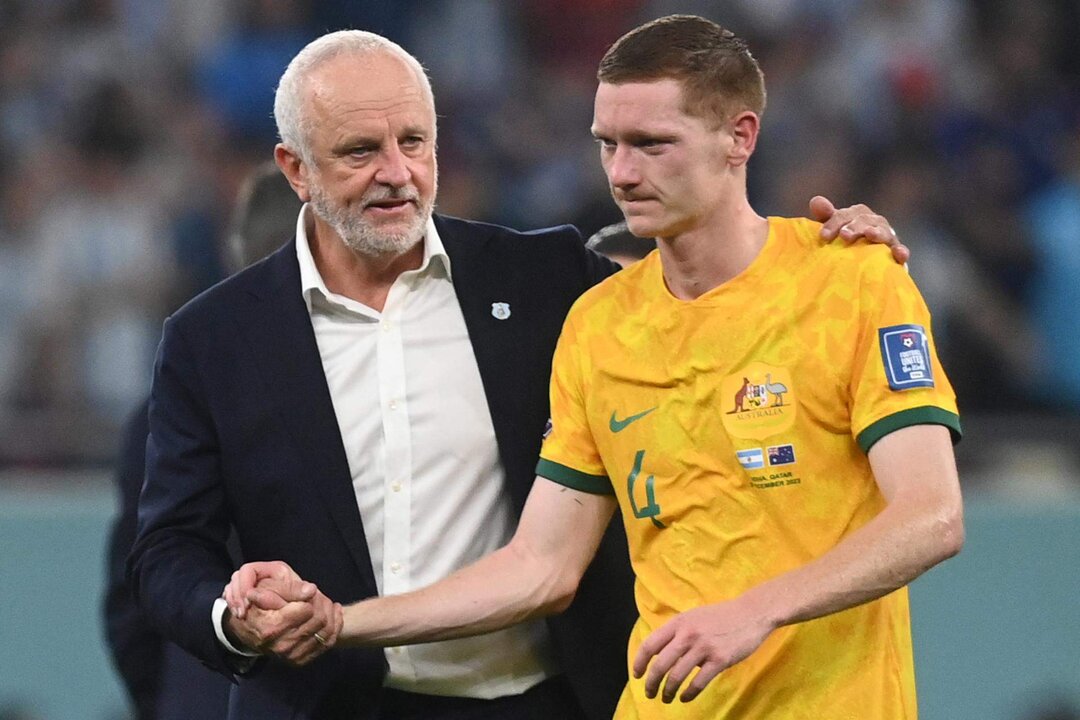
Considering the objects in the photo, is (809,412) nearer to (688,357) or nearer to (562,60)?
(688,357)

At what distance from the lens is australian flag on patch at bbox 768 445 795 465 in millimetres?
3516

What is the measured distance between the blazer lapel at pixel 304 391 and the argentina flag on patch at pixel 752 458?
0.82 metres

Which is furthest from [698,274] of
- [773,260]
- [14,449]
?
[14,449]

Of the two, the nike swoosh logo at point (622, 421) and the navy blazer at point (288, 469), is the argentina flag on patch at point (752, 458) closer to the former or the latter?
the nike swoosh logo at point (622, 421)

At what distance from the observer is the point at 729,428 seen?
3.57 meters

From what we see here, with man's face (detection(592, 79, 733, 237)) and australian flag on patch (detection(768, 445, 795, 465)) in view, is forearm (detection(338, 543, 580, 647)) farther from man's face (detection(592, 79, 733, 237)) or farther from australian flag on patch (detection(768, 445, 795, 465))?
man's face (detection(592, 79, 733, 237))

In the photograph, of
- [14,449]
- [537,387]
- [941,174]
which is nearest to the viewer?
[537,387]

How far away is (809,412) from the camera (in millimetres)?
3514

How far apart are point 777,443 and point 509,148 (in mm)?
5460

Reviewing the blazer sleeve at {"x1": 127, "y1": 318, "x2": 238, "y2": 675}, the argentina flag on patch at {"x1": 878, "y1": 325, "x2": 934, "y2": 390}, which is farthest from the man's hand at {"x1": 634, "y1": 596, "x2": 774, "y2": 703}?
the blazer sleeve at {"x1": 127, "y1": 318, "x2": 238, "y2": 675}

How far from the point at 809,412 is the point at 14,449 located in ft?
15.0

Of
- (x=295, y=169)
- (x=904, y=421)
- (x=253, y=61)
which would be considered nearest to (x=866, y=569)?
(x=904, y=421)

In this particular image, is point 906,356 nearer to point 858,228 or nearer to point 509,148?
point 858,228

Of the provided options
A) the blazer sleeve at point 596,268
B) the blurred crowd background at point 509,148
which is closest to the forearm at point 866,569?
the blazer sleeve at point 596,268
